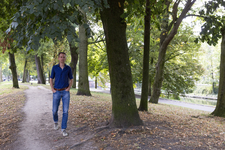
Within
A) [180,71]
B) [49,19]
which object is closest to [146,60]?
[49,19]

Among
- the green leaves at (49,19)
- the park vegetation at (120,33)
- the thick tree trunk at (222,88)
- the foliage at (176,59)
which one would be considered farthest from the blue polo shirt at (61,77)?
the foliage at (176,59)

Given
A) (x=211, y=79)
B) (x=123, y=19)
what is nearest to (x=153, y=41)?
(x=123, y=19)

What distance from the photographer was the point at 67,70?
176 inches

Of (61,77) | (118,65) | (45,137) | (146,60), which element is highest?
(146,60)

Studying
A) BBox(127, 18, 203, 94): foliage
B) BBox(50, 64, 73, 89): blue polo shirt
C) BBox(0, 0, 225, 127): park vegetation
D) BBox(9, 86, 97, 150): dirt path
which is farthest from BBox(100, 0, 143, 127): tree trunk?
BBox(127, 18, 203, 94): foliage

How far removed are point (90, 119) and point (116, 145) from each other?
86.3 inches

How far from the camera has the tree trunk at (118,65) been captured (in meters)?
4.70

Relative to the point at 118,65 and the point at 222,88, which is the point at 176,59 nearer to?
the point at 222,88

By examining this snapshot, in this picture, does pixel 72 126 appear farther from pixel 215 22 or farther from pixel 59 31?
pixel 215 22

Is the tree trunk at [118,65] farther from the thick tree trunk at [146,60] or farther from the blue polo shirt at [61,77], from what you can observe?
the thick tree trunk at [146,60]

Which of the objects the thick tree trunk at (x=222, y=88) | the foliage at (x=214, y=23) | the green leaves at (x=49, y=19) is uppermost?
the foliage at (x=214, y=23)

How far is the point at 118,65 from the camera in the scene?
4695mm

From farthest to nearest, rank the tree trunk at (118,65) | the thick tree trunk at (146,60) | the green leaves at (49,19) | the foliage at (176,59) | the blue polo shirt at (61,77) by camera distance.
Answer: the foliage at (176,59) < the thick tree trunk at (146,60) < the tree trunk at (118,65) < the blue polo shirt at (61,77) < the green leaves at (49,19)

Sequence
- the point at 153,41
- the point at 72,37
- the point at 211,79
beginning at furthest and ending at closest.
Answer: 1. the point at 211,79
2. the point at 153,41
3. the point at 72,37
